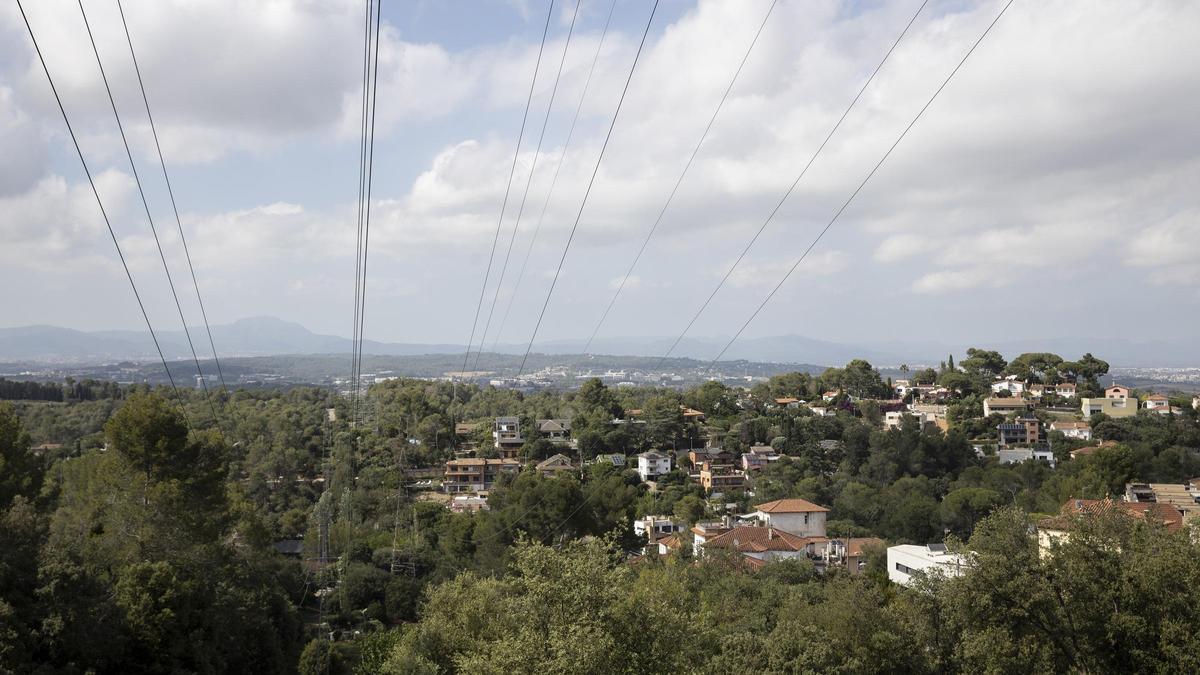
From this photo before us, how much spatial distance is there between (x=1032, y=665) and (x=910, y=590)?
3236 mm

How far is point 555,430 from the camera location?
56125mm

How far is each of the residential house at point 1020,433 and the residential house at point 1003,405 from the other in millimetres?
5590

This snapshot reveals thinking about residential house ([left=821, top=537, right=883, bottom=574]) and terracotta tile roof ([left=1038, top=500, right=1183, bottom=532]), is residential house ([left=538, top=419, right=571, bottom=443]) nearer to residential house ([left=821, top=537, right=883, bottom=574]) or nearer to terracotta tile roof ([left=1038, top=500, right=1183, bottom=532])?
residential house ([left=821, top=537, right=883, bottom=574])

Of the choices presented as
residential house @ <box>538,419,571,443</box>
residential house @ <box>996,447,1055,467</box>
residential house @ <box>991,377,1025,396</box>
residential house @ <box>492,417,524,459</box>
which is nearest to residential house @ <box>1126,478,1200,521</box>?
residential house @ <box>996,447,1055,467</box>

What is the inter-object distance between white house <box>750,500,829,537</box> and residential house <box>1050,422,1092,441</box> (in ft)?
84.3

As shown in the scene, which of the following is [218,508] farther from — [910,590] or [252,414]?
[252,414]

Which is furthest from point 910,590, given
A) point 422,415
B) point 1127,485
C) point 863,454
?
point 422,415

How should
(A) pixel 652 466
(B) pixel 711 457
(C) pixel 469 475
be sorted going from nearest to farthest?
(C) pixel 469 475
(A) pixel 652 466
(B) pixel 711 457

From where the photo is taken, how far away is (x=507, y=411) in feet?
216

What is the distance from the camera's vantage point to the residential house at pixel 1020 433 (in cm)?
5044

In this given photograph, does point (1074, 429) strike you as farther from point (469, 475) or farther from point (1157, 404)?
point (469, 475)

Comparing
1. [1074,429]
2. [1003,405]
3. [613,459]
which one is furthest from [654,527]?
[1003,405]

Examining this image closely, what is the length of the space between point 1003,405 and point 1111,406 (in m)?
7.12

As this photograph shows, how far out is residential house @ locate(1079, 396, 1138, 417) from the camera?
57406 mm
